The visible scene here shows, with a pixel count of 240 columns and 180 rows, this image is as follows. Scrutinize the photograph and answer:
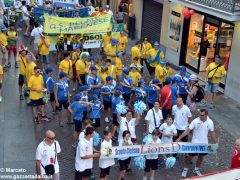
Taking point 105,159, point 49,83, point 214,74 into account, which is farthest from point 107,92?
point 214,74

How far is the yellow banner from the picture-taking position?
16.9 metres

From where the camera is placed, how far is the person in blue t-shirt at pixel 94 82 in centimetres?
1276

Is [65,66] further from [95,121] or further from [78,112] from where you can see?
[78,112]

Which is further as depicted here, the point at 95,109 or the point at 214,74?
the point at 214,74

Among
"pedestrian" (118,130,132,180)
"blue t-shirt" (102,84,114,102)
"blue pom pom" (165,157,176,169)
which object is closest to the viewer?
"pedestrian" (118,130,132,180)

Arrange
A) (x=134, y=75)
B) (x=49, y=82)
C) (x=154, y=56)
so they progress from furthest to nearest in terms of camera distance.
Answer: (x=154, y=56)
(x=134, y=75)
(x=49, y=82)

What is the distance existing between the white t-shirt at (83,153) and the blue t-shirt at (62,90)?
357 cm

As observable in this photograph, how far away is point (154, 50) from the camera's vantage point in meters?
15.8

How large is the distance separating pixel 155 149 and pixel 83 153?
5.58ft

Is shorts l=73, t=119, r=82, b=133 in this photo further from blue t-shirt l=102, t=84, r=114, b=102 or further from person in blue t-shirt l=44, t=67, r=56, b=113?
person in blue t-shirt l=44, t=67, r=56, b=113

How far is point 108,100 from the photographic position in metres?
12.4

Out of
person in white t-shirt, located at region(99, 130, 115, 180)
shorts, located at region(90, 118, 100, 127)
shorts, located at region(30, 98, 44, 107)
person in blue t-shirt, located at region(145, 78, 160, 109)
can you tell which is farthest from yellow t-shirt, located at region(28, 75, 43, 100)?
person in white t-shirt, located at region(99, 130, 115, 180)

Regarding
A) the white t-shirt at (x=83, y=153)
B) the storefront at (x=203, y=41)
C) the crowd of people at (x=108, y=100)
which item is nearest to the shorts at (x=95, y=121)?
the crowd of people at (x=108, y=100)

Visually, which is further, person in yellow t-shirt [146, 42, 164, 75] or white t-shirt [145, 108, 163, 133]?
person in yellow t-shirt [146, 42, 164, 75]
